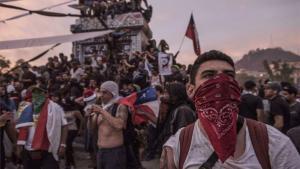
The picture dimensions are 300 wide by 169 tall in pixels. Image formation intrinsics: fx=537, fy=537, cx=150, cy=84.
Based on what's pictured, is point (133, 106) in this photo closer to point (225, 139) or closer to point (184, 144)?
point (184, 144)

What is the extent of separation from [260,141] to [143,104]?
5.46 metres

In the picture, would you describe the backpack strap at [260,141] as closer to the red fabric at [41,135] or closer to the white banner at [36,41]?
the red fabric at [41,135]

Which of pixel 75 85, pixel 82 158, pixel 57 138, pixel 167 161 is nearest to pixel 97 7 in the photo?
pixel 75 85

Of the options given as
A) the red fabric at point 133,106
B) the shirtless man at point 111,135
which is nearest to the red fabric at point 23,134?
the shirtless man at point 111,135

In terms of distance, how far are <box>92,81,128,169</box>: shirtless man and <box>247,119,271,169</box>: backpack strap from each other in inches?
182

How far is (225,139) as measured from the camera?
2.24m

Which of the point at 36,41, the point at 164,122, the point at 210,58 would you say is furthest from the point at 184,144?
the point at 36,41

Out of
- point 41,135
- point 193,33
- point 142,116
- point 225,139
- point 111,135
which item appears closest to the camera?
point 225,139

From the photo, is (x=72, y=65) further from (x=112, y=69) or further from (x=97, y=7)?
(x=97, y=7)

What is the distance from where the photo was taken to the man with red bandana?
2.26 meters

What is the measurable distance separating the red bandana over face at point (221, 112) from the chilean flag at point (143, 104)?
5.07 meters

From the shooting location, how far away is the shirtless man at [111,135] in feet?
22.8

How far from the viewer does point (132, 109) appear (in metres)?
7.42

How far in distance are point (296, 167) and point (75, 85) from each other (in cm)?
1221
